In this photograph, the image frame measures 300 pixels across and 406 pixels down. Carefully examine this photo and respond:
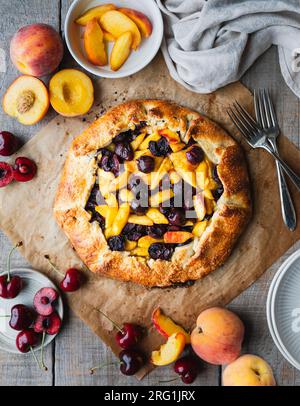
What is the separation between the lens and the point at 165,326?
2.79 metres

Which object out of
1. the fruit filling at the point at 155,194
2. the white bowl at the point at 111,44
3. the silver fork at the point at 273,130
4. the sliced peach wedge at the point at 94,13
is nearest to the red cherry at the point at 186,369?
the fruit filling at the point at 155,194

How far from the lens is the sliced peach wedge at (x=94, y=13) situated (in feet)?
9.12

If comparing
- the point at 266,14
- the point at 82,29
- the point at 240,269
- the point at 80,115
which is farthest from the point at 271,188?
the point at 82,29

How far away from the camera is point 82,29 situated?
2.84 m

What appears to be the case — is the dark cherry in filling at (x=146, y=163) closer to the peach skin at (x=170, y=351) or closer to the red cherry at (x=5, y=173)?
the red cherry at (x=5, y=173)

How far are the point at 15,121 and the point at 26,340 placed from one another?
116 cm

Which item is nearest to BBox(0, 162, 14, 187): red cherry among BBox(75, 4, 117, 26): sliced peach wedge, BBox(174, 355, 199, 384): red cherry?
BBox(75, 4, 117, 26): sliced peach wedge

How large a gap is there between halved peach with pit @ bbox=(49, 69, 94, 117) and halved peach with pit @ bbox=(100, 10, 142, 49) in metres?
0.28

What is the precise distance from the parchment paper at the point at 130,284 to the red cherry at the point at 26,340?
0.25 meters

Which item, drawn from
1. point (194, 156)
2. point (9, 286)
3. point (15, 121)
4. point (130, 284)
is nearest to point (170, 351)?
point (130, 284)

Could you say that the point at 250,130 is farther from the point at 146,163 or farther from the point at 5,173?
the point at 5,173
